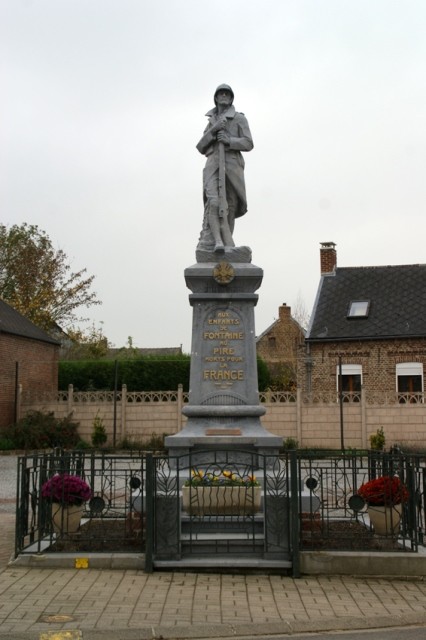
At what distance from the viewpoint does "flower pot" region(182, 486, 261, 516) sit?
8.27 meters

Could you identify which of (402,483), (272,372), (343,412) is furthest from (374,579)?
(272,372)

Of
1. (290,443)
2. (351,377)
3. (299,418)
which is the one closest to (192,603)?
→ (290,443)

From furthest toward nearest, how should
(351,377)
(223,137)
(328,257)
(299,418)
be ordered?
(328,257) → (351,377) → (299,418) → (223,137)

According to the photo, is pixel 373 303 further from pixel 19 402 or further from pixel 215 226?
pixel 215 226

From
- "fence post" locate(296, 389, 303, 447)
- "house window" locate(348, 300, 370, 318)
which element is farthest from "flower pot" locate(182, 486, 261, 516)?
"house window" locate(348, 300, 370, 318)

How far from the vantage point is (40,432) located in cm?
2570

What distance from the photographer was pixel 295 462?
7.69 meters

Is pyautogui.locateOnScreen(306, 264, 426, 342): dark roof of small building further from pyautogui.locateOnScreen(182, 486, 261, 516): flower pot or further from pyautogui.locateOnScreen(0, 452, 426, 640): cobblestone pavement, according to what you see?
pyautogui.locateOnScreen(0, 452, 426, 640): cobblestone pavement

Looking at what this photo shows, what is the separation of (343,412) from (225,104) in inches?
625

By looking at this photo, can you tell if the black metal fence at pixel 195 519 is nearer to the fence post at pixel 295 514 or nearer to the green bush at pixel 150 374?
the fence post at pixel 295 514

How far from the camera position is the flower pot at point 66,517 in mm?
8430

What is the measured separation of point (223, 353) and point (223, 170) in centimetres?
277

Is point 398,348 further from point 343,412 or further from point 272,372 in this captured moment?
point 272,372

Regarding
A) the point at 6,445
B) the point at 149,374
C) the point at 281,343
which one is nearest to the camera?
the point at 6,445
